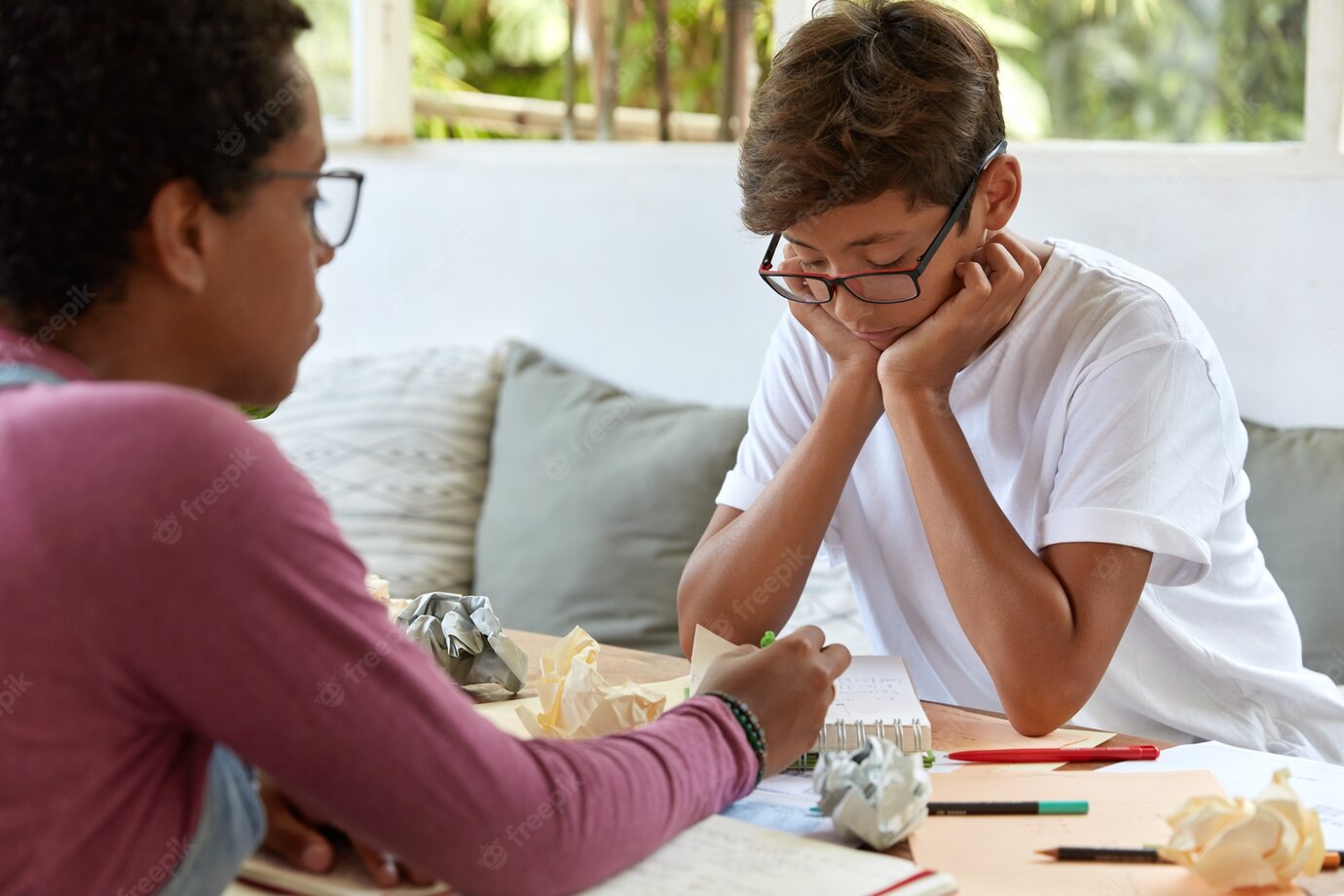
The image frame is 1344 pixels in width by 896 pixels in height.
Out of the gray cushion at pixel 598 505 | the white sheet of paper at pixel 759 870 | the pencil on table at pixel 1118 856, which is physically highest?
the white sheet of paper at pixel 759 870

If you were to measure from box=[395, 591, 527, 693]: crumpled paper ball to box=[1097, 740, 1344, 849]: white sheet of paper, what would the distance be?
57cm

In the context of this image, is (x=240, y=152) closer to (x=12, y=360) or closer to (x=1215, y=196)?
(x=12, y=360)

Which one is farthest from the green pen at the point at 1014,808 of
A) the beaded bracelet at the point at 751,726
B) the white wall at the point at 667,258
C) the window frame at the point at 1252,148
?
the white wall at the point at 667,258

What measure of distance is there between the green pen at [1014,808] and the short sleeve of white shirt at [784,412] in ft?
2.16

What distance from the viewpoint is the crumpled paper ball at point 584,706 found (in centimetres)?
116

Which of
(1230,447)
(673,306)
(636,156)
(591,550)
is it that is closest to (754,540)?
(1230,447)

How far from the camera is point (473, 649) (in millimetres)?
1373

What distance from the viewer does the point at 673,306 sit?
9.21 ft

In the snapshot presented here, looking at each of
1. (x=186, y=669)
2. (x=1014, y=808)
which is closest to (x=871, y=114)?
(x=1014, y=808)

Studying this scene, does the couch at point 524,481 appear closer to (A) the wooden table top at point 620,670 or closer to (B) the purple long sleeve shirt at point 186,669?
(A) the wooden table top at point 620,670

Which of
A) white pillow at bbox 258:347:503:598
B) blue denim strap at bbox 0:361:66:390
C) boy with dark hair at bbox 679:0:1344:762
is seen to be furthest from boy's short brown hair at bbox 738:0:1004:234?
white pillow at bbox 258:347:503:598

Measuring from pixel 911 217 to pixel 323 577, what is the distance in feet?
2.87

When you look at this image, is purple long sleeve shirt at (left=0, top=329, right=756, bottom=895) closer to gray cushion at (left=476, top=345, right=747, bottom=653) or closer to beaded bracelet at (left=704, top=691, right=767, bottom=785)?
beaded bracelet at (left=704, top=691, right=767, bottom=785)

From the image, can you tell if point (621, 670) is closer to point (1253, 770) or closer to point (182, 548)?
point (1253, 770)
